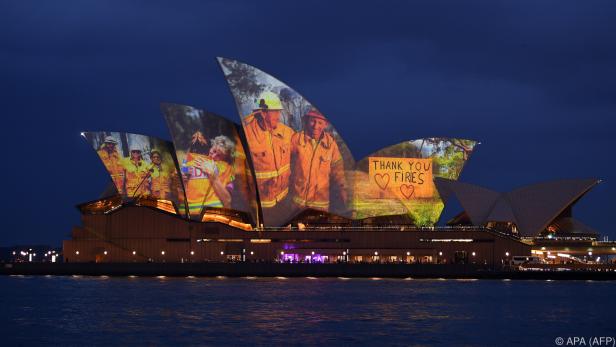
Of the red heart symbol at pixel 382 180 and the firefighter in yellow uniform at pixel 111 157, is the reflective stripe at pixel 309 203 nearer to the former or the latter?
the red heart symbol at pixel 382 180

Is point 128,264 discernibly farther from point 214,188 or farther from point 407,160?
point 407,160

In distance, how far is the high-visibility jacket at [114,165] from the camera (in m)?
78.7

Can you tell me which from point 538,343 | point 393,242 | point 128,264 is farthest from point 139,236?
point 538,343

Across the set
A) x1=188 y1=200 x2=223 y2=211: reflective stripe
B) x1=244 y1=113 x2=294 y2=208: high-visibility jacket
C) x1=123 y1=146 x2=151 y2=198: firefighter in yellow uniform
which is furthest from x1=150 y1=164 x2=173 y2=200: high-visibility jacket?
x1=244 y1=113 x2=294 y2=208: high-visibility jacket

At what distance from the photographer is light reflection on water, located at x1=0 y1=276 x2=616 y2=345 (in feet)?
120

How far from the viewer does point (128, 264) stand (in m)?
77.2

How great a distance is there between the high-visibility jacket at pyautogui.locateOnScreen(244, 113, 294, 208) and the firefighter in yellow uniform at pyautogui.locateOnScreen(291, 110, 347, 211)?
639mm

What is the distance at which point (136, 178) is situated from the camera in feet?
260

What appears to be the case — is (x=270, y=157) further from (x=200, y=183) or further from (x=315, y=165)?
(x=200, y=183)

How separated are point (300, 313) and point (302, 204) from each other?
1317 inches

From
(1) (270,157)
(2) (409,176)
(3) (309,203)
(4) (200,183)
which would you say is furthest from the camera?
(2) (409,176)

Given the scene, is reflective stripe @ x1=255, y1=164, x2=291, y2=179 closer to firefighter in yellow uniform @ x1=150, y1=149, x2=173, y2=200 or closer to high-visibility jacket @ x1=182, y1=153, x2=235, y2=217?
high-visibility jacket @ x1=182, y1=153, x2=235, y2=217

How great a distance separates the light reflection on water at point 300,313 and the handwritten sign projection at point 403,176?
1424cm

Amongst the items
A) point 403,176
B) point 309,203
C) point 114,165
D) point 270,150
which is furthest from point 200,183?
point 403,176
